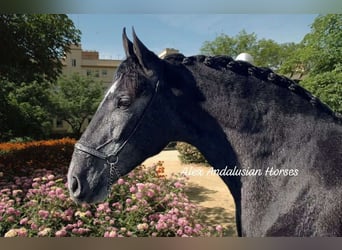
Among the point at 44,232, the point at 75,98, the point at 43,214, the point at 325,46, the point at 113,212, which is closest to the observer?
the point at 44,232


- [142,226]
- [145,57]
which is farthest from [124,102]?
[142,226]

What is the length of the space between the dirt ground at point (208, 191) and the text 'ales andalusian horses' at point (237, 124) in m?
1.12

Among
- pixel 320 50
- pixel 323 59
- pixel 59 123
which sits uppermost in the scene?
pixel 320 50

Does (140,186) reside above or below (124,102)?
below

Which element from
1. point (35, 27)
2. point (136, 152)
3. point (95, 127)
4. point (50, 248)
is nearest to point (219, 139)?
point (136, 152)

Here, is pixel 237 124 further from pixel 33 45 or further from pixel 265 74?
pixel 33 45

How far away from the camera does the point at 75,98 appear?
10.1 feet

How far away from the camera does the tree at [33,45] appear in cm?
329

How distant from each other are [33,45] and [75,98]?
1.31 m

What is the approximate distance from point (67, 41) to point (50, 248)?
2.58 meters

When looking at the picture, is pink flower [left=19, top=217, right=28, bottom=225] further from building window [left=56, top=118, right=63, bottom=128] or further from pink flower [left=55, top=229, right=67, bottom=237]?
building window [left=56, top=118, right=63, bottom=128]

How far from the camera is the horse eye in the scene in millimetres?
1590

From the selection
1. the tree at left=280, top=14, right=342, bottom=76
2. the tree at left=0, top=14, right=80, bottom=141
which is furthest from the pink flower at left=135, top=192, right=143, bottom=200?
A: the tree at left=280, top=14, right=342, bottom=76

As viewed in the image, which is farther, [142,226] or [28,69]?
[28,69]
